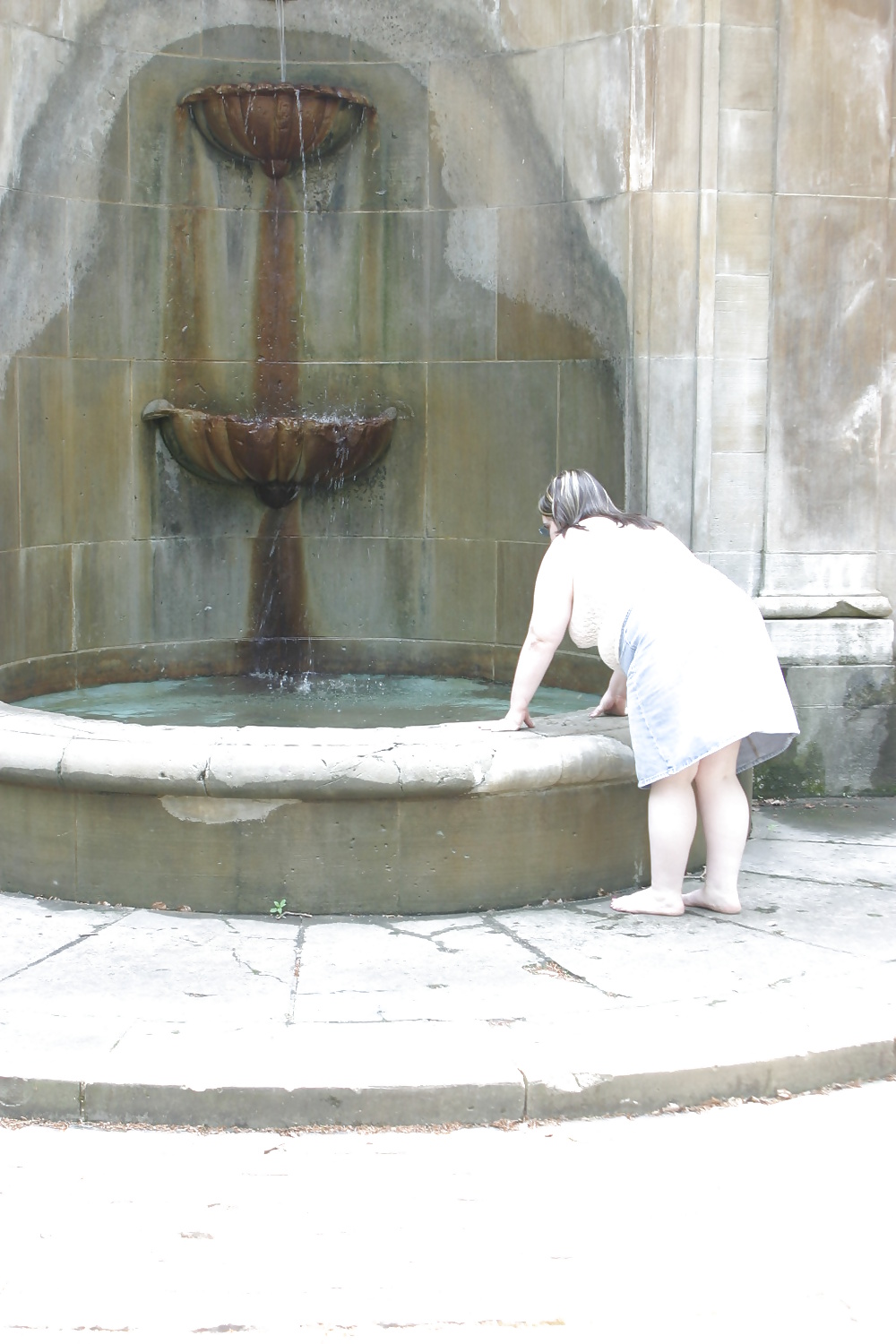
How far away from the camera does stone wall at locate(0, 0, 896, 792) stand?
7.14m

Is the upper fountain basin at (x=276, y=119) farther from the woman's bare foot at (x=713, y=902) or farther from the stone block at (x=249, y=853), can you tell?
the woman's bare foot at (x=713, y=902)

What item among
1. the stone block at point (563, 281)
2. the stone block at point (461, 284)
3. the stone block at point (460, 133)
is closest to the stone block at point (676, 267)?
the stone block at point (563, 281)

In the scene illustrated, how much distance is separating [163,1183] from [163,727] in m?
2.20

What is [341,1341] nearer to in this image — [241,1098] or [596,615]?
[241,1098]

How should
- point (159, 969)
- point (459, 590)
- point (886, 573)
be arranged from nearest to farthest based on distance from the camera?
point (159, 969), point (886, 573), point (459, 590)

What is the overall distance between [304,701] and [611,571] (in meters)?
2.71

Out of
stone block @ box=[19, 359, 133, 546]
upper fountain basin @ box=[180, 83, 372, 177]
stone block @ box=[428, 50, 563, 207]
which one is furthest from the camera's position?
upper fountain basin @ box=[180, 83, 372, 177]

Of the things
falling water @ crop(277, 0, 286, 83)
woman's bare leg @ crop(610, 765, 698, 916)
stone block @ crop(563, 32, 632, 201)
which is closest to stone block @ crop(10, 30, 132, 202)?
falling water @ crop(277, 0, 286, 83)

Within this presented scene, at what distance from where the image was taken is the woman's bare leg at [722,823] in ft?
17.6

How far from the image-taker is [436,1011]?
4.42m

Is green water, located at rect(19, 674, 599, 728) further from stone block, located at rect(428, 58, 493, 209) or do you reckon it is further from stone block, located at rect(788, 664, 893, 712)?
stone block, located at rect(428, 58, 493, 209)

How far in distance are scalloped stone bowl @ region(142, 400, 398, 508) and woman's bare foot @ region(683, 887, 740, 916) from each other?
360 cm

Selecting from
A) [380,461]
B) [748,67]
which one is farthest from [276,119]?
[748,67]

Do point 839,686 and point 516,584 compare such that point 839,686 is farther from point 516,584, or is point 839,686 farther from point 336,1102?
point 336,1102
